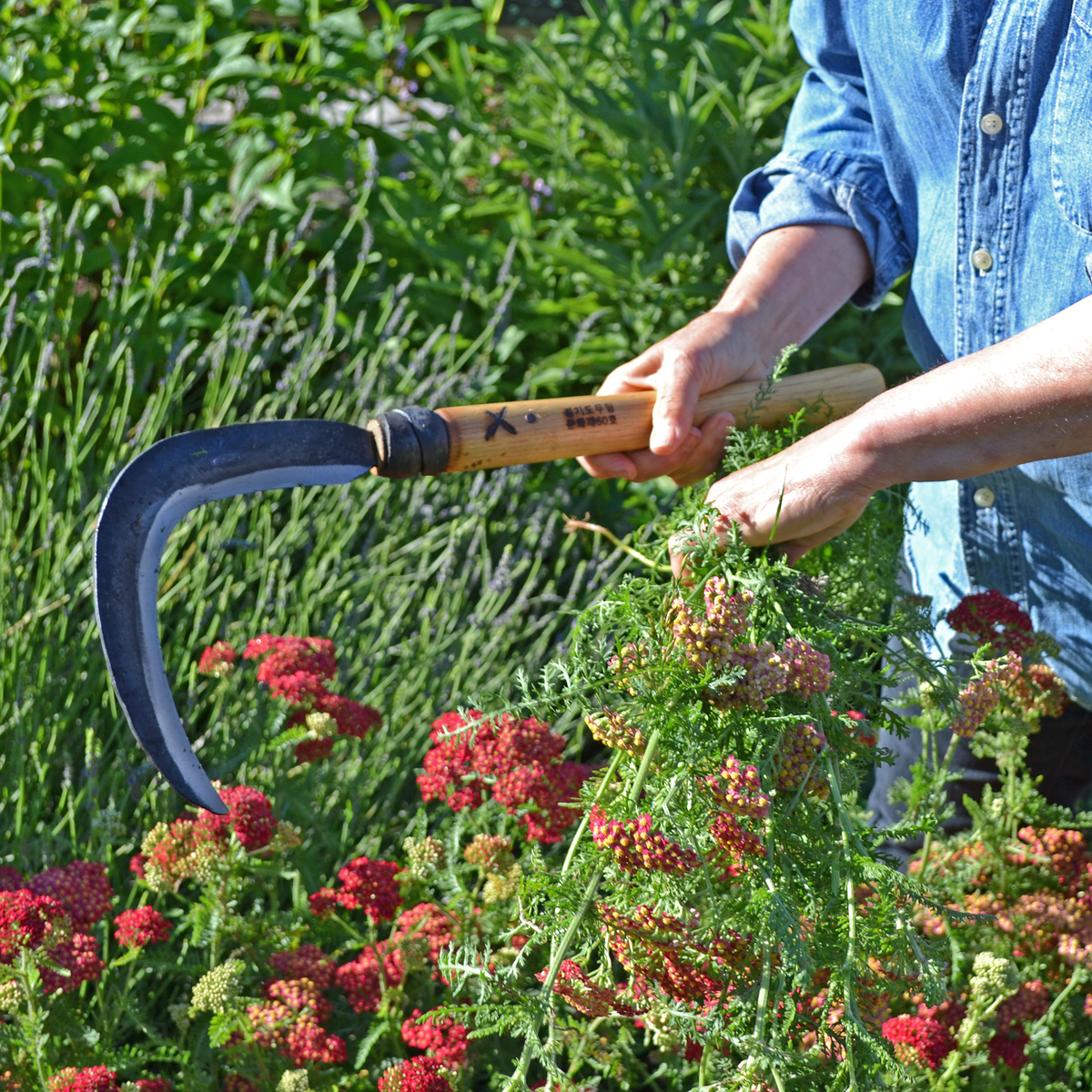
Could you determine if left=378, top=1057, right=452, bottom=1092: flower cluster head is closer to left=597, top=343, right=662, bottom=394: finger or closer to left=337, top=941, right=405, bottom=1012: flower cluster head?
left=337, top=941, right=405, bottom=1012: flower cluster head

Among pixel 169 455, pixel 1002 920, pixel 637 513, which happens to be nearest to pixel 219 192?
pixel 637 513

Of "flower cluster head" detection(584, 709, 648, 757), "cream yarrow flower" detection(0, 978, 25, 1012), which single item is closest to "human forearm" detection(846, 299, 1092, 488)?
"flower cluster head" detection(584, 709, 648, 757)

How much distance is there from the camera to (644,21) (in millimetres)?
3236

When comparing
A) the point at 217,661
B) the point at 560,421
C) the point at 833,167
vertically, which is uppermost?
the point at 833,167

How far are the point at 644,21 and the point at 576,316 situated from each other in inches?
37.1

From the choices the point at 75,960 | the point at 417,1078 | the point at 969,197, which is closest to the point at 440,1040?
the point at 417,1078

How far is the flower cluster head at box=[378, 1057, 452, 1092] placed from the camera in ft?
4.17

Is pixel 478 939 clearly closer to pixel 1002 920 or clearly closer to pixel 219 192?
pixel 1002 920

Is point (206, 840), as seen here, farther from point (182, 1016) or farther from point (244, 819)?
point (182, 1016)

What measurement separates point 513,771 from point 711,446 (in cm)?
54

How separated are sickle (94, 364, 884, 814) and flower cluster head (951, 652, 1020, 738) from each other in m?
0.43

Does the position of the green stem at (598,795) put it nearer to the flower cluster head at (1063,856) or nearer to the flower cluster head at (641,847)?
the flower cluster head at (641,847)

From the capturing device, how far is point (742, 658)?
3.82ft

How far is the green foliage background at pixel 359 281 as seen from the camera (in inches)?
98.5
